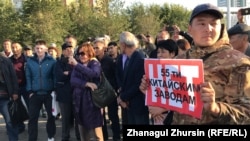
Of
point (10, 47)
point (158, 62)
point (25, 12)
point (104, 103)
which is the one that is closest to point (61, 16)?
point (25, 12)

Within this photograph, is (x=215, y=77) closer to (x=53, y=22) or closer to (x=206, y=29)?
(x=206, y=29)

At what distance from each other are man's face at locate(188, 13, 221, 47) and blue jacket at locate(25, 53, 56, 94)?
4747 millimetres

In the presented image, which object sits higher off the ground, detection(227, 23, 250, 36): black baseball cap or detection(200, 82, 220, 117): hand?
detection(227, 23, 250, 36): black baseball cap

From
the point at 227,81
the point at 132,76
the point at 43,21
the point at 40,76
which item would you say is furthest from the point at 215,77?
the point at 43,21

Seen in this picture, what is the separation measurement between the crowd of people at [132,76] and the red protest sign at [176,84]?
0.24ft

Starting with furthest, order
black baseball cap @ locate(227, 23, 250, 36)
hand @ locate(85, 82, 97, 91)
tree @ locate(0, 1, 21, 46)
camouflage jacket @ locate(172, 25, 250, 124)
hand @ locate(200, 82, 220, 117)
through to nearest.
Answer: tree @ locate(0, 1, 21, 46)
hand @ locate(85, 82, 97, 91)
black baseball cap @ locate(227, 23, 250, 36)
camouflage jacket @ locate(172, 25, 250, 124)
hand @ locate(200, 82, 220, 117)

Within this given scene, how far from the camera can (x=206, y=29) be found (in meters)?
2.17

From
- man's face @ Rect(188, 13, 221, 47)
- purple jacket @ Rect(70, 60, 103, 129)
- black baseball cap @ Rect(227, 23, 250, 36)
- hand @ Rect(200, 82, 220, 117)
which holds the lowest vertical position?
purple jacket @ Rect(70, 60, 103, 129)

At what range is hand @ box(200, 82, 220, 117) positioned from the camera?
1.92 metres

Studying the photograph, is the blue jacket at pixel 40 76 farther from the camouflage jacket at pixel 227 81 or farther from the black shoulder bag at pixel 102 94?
the camouflage jacket at pixel 227 81

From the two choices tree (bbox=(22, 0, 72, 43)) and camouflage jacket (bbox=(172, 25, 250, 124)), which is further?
tree (bbox=(22, 0, 72, 43))

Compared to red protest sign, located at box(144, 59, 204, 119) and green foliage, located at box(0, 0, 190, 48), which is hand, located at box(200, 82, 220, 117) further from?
green foliage, located at box(0, 0, 190, 48)

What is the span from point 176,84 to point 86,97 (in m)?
3.26

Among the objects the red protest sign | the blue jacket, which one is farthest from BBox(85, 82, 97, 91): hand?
the red protest sign
